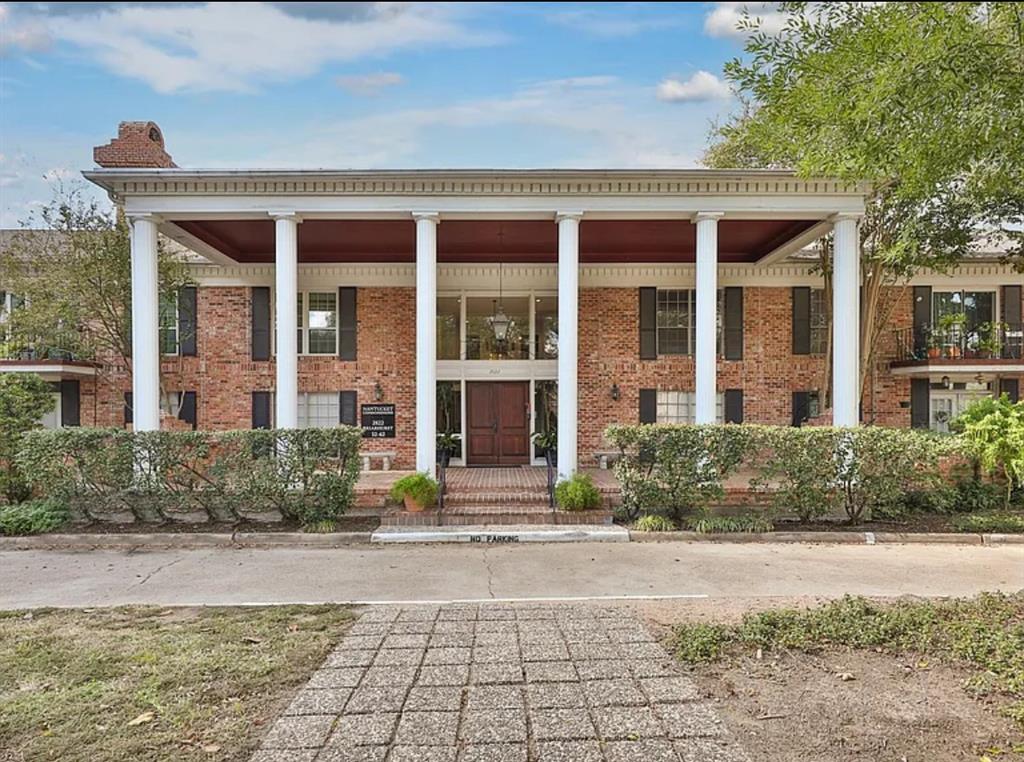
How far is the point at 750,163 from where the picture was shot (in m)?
17.6

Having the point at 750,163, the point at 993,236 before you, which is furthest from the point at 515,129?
the point at 750,163

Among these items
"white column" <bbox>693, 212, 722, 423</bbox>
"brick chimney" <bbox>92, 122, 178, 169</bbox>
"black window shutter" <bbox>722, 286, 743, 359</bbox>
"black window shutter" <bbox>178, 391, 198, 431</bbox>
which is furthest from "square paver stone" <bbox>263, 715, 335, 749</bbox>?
"brick chimney" <bbox>92, 122, 178, 169</bbox>

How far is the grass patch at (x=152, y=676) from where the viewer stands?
335cm

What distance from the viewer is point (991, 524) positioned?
30.8ft

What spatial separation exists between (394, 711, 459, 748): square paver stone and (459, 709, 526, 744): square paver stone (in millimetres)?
65

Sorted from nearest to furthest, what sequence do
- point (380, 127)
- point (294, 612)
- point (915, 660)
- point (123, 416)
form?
point (915, 660) → point (380, 127) → point (294, 612) → point (123, 416)

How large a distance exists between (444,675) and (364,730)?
830 millimetres

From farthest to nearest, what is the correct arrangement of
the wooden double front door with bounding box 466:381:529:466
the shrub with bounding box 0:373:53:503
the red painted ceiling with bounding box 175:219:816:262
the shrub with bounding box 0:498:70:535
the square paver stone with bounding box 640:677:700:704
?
the wooden double front door with bounding box 466:381:529:466, the red painted ceiling with bounding box 175:219:816:262, the shrub with bounding box 0:373:53:503, the shrub with bounding box 0:498:70:535, the square paver stone with bounding box 640:677:700:704

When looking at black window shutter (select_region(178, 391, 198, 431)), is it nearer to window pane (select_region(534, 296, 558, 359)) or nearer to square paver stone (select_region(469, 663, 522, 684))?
window pane (select_region(534, 296, 558, 359))

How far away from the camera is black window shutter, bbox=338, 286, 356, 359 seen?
14734 millimetres

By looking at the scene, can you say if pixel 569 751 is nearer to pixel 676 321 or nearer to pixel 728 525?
pixel 728 525

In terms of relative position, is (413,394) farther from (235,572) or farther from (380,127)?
(380,127)

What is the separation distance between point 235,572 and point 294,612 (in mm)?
2281

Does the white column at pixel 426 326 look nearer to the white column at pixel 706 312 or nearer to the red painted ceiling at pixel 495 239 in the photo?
the red painted ceiling at pixel 495 239
